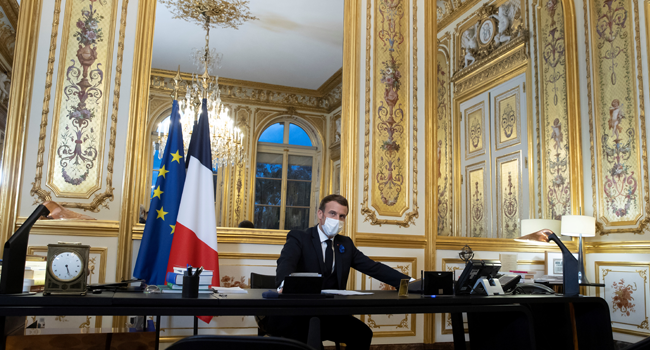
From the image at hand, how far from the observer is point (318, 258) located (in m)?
3.04

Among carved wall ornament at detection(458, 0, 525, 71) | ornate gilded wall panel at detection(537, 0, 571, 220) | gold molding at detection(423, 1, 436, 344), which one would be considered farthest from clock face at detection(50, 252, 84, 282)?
A: carved wall ornament at detection(458, 0, 525, 71)

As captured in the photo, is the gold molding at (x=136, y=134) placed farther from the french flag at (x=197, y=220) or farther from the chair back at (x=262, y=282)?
the chair back at (x=262, y=282)

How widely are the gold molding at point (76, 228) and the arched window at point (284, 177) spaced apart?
1.24 meters

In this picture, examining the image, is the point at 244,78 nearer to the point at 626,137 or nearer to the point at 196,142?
the point at 196,142

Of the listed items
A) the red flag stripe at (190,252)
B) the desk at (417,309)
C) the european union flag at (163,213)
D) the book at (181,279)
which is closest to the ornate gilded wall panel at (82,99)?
the european union flag at (163,213)

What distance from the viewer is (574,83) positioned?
17.8 feet

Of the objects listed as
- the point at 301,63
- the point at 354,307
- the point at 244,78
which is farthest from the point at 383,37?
the point at 354,307

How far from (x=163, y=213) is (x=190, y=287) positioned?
1709 millimetres

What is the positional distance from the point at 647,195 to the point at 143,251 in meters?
4.55

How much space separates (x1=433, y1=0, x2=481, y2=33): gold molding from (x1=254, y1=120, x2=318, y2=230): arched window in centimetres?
348

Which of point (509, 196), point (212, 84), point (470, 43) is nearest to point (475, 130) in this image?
point (509, 196)

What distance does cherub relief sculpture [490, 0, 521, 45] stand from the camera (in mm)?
6266

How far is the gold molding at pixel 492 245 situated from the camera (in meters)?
4.76

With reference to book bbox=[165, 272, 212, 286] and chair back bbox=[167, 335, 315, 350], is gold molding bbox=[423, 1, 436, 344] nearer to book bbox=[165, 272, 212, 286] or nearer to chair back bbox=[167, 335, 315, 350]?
book bbox=[165, 272, 212, 286]
